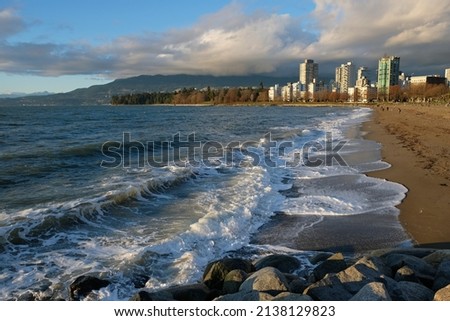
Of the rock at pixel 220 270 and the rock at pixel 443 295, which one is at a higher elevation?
the rock at pixel 443 295

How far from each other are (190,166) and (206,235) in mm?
9420

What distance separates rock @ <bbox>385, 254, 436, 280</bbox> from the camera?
5.86m

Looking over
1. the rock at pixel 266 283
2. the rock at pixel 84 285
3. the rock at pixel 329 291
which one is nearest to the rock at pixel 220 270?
the rock at pixel 266 283

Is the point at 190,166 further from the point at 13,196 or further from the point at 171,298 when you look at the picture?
the point at 171,298

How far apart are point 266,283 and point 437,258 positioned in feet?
11.4

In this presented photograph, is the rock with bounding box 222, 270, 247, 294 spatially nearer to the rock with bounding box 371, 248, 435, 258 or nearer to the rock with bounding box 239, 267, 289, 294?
the rock with bounding box 239, 267, 289, 294

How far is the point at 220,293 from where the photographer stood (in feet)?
18.9

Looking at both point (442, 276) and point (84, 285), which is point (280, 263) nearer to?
point (442, 276)

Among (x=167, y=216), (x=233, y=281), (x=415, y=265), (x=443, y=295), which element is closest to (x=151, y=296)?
(x=233, y=281)

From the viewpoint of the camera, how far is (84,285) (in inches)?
246

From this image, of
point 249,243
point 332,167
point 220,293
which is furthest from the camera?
point 332,167

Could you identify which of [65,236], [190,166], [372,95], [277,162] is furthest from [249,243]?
[372,95]

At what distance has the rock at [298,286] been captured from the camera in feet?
18.0

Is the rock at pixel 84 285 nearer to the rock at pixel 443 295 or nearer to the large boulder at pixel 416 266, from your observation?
the large boulder at pixel 416 266
